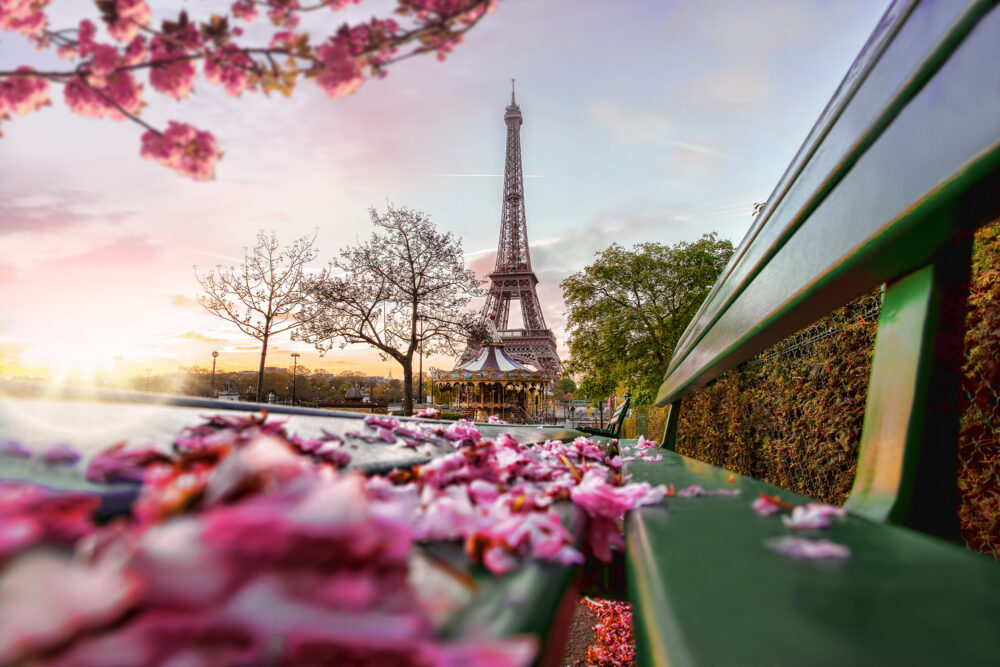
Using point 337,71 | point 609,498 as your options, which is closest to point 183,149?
point 337,71

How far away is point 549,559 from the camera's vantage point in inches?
23.5

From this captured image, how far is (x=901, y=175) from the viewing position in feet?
2.85

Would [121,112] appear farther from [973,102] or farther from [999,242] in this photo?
[999,242]

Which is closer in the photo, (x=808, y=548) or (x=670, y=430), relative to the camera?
(x=808, y=548)

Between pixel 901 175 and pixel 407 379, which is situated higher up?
Answer: pixel 901 175

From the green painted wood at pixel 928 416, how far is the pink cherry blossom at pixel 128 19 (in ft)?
5.97

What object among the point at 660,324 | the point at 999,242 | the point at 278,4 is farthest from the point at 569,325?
the point at 278,4

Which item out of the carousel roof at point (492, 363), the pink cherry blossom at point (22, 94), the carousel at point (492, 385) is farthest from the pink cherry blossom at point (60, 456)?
the carousel roof at point (492, 363)

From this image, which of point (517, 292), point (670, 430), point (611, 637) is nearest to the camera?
point (670, 430)

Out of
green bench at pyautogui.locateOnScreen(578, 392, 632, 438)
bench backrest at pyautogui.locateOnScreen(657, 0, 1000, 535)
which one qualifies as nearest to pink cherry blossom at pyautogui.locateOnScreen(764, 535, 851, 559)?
bench backrest at pyautogui.locateOnScreen(657, 0, 1000, 535)

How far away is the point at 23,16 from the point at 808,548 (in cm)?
202

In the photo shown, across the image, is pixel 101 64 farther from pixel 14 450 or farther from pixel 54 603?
pixel 54 603

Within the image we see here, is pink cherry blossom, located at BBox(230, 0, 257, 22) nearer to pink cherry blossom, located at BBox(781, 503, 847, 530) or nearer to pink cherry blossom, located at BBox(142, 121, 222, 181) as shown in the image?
pink cherry blossom, located at BBox(142, 121, 222, 181)

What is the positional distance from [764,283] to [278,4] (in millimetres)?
1653
